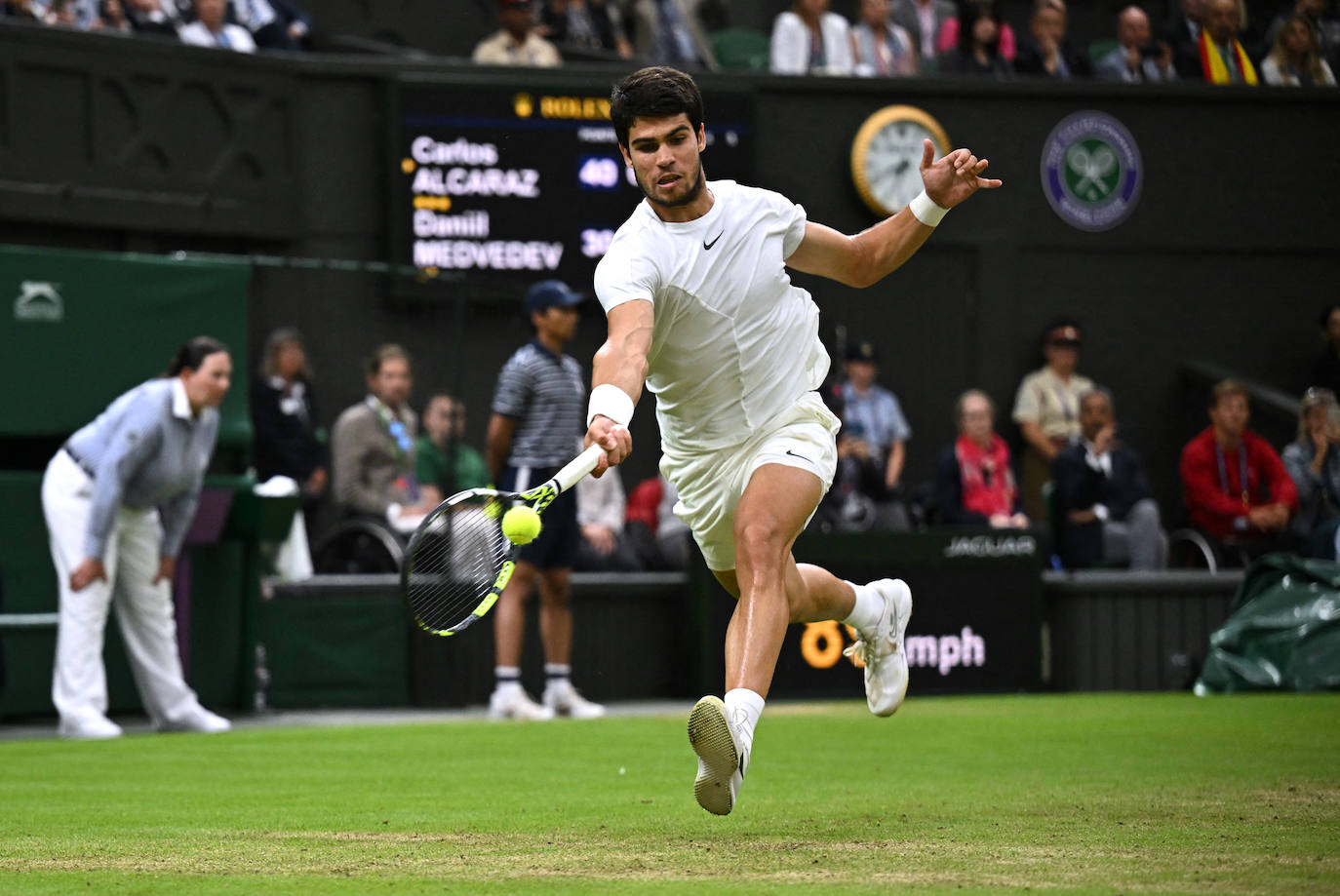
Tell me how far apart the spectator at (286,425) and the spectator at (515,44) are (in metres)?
4.01

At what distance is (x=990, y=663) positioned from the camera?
43.0 feet

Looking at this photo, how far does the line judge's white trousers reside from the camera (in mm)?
10438

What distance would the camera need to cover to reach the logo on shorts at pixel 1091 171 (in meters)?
17.3

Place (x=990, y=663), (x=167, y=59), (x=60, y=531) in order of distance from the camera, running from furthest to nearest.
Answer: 1. (x=167, y=59)
2. (x=990, y=663)
3. (x=60, y=531)

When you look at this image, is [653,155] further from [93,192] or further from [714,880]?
[93,192]

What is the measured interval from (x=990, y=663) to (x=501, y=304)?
4799 millimetres

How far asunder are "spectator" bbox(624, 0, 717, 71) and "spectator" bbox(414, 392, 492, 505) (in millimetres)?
4982

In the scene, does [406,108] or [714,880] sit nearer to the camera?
[714,880]

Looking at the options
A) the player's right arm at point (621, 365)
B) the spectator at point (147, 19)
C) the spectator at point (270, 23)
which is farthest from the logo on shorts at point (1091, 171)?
the player's right arm at point (621, 365)

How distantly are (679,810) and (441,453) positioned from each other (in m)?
6.76

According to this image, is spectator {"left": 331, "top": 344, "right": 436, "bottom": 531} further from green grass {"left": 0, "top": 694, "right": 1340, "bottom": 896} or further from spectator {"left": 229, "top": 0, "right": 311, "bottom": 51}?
spectator {"left": 229, "top": 0, "right": 311, "bottom": 51}

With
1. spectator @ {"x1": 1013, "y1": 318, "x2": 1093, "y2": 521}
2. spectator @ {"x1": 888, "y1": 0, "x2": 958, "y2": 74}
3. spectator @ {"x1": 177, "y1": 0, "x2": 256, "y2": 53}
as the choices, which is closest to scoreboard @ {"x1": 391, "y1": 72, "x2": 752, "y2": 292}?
spectator @ {"x1": 177, "y1": 0, "x2": 256, "y2": 53}

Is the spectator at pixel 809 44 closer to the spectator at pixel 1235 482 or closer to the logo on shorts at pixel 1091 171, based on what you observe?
the logo on shorts at pixel 1091 171

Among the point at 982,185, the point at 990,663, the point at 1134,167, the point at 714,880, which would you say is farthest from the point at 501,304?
the point at 714,880
